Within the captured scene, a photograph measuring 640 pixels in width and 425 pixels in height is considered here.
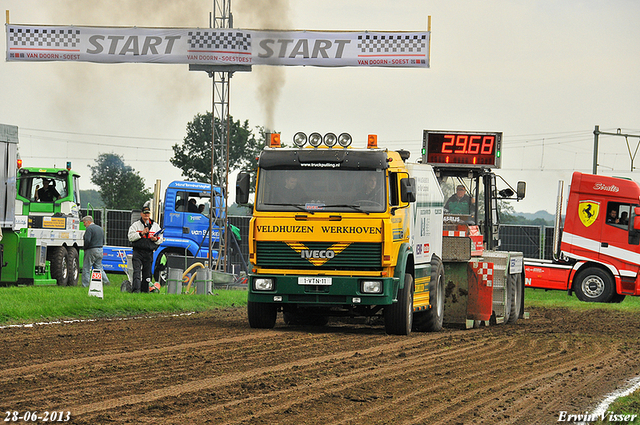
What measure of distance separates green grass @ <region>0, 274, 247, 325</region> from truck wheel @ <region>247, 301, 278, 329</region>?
3039 mm

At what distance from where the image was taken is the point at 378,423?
7.09 m

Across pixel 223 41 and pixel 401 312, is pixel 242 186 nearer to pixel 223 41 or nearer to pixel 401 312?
pixel 401 312

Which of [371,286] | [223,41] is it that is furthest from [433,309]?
[223,41]

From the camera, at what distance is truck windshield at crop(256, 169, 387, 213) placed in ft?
44.5

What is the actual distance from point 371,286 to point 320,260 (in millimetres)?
837

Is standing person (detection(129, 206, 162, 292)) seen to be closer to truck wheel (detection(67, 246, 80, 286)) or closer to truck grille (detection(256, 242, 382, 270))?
truck wheel (detection(67, 246, 80, 286))

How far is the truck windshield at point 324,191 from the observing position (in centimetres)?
1358

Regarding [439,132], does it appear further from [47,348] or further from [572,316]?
[47,348]

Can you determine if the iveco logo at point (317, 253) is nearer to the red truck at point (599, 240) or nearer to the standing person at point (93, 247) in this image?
the standing person at point (93, 247)

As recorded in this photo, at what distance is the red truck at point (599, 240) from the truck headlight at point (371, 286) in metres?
14.0

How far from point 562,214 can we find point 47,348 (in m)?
18.5

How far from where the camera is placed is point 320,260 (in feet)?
44.5

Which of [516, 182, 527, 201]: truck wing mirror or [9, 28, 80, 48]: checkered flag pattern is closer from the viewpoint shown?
[516, 182, 527, 201]: truck wing mirror

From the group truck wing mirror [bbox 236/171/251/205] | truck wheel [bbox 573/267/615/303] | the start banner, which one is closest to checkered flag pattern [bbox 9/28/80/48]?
the start banner
